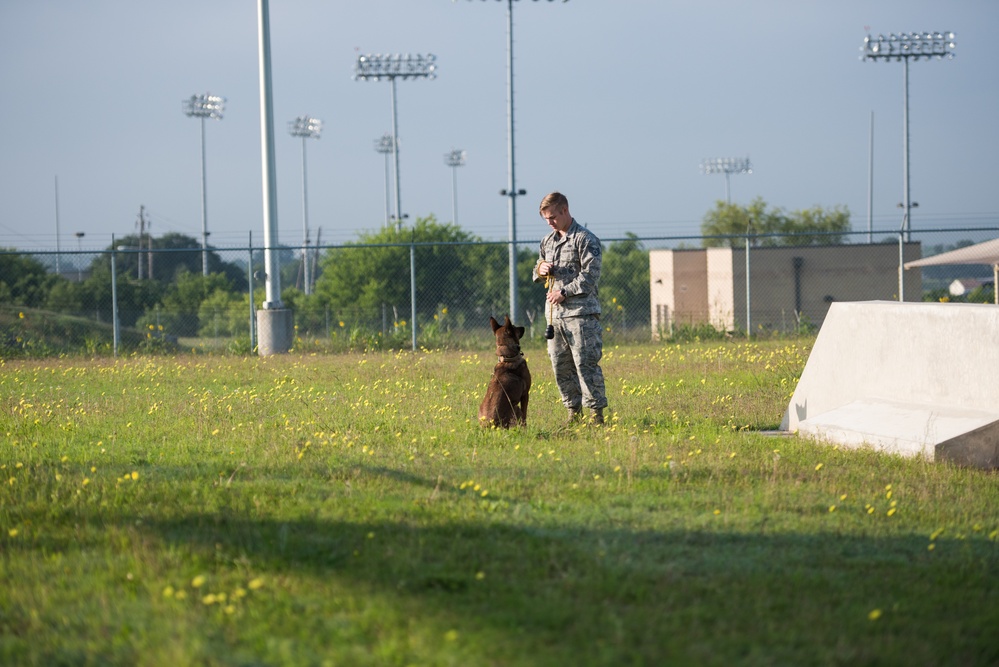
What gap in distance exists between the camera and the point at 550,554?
458cm

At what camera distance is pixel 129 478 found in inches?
246

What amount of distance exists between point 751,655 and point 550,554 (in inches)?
53.0

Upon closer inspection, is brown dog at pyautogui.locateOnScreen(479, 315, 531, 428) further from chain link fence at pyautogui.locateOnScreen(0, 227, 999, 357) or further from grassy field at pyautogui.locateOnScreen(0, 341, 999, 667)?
chain link fence at pyautogui.locateOnScreen(0, 227, 999, 357)

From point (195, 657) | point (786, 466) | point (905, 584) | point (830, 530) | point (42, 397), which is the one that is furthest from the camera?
point (42, 397)

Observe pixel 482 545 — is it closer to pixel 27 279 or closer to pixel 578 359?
pixel 578 359

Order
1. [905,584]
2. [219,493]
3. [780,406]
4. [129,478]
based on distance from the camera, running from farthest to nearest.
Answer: [780,406] < [129,478] < [219,493] < [905,584]

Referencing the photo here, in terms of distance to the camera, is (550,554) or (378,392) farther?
(378,392)

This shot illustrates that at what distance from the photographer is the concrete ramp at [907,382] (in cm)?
677

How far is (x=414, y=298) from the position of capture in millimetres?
17875

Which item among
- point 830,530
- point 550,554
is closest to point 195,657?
point 550,554

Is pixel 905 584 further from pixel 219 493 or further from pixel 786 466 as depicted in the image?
pixel 219 493

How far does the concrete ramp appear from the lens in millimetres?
6773

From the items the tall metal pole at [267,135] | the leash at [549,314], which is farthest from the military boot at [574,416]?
the tall metal pole at [267,135]

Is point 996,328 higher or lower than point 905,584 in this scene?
higher
